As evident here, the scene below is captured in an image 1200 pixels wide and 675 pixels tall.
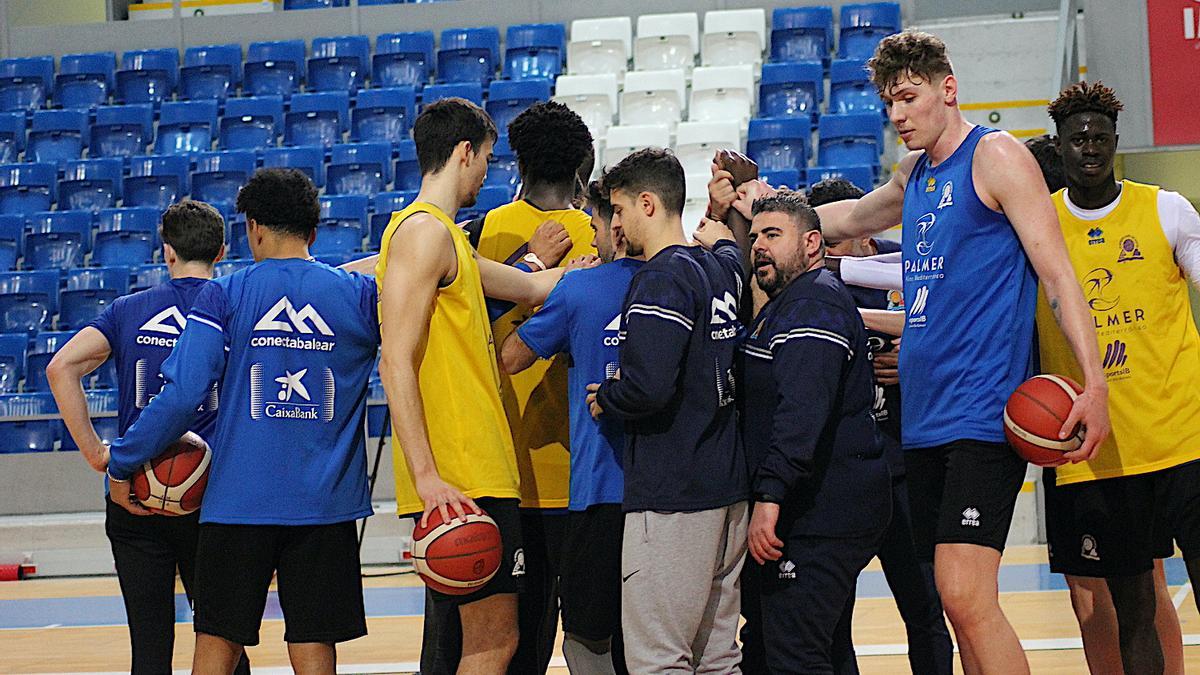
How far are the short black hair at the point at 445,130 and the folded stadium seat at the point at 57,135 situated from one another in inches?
449

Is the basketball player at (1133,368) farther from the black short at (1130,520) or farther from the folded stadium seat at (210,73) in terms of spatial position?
the folded stadium seat at (210,73)

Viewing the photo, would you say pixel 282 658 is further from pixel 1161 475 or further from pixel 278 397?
pixel 1161 475

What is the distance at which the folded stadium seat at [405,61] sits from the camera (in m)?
14.0

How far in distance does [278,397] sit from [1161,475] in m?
2.63

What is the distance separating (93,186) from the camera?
1306cm

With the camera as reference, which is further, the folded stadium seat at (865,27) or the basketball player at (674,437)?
the folded stadium seat at (865,27)

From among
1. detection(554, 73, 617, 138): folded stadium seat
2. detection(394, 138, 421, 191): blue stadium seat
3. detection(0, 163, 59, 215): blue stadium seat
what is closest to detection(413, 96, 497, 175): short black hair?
detection(554, 73, 617, 138): folded stadium seat

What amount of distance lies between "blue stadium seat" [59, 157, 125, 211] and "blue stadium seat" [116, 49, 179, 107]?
148 centimetres

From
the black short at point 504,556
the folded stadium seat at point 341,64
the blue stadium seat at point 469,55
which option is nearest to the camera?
the black short at point 504,556

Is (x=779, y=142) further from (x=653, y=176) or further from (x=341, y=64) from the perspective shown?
(x=653, y=176)

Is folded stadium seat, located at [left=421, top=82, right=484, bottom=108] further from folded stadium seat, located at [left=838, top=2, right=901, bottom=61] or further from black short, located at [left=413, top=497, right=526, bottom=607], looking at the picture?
black short, located at [left=413, top=497, right=526, bottom=607]

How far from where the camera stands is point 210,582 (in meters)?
3.67

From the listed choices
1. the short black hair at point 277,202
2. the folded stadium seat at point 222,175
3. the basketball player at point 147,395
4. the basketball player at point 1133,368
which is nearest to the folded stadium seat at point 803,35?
the folded stadium seat at point 222,175

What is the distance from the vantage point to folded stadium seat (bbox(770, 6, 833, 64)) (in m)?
13.3
